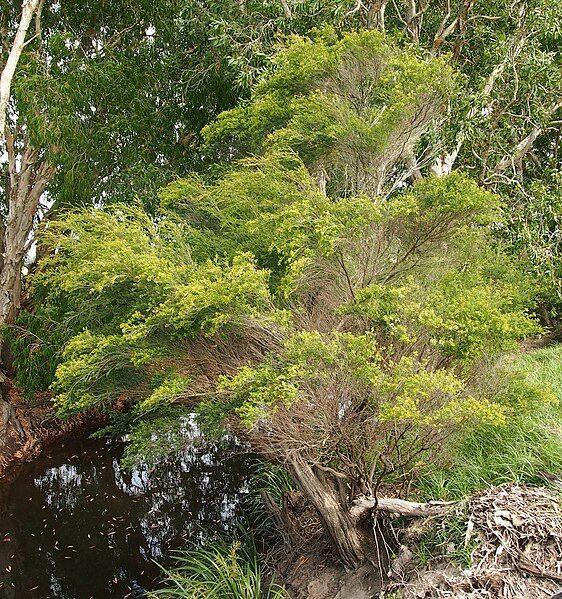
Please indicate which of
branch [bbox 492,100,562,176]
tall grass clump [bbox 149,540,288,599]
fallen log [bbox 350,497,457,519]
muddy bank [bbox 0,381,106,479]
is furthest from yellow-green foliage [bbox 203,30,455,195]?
muddy bank [bbox 0,381,106,479]

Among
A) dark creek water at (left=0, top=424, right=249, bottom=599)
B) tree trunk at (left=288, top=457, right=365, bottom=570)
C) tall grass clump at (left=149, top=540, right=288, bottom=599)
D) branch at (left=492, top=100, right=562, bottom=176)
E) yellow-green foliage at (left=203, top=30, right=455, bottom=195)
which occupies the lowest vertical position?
dark creek water at (left=0, top=424, right=249, bottom=599)

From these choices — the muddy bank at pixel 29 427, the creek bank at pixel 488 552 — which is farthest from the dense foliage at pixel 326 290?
the muddy bank at pixel 29 427

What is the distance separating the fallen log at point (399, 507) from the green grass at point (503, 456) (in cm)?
20

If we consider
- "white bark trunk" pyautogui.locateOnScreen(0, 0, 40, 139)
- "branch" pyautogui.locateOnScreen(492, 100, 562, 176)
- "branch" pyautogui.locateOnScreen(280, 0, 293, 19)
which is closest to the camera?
"branch" pyautogui.locateOnScreen(280, 0, 293, 19)

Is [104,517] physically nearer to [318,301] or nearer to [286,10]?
[318,301]

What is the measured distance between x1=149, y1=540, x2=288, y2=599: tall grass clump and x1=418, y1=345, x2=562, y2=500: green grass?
149 centimetres

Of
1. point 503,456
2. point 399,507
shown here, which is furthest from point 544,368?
point 399,507

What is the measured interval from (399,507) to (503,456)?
0.80 meters

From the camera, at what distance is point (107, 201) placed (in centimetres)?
678

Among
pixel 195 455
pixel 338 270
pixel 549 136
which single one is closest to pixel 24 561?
pixel 195 455

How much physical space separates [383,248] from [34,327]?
19.7 feet

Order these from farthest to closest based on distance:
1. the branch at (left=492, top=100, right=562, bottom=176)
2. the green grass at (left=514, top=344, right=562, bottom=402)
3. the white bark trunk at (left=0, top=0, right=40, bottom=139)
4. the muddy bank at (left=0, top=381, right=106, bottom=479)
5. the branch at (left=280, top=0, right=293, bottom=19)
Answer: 1. the muddy bank at (left=0, top=381, right=106, bottom=479)
2. the branch at (left=492, top=100, right=562, bottom=176)
3. the white bark trunk at (left=0, top=0, right=40, bottom=139)
4. the branch at (left=280, top=0, right=293, bottom=19)
5. the green grass at (left=514, top=344, right=562, bottom=402)

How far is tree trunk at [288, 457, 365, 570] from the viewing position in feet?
13.1

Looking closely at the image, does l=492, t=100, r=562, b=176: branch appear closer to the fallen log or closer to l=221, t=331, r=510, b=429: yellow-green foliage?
l=221, t=331, r=510, b=429: yellow-green foliage
